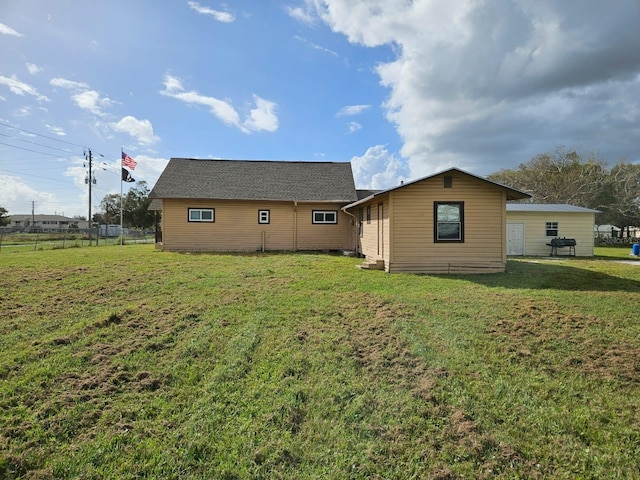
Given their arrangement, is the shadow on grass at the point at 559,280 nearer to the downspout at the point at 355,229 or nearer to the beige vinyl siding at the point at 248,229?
the downspout at the point at 355,229

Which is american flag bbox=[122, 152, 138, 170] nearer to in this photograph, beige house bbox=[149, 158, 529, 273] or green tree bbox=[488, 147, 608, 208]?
beige house bbox=[149, 158, 529, 273]

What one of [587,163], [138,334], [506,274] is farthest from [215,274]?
[587,163]

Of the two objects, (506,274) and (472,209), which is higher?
(472,209)

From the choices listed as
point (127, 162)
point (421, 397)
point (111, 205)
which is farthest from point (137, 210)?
point (421, 397)

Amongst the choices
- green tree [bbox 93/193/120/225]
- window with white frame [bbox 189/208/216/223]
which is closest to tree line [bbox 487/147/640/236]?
window with white frame [bbox 189/208/216/223]

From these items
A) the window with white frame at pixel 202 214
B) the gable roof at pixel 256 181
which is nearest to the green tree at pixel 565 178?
the gable roof at pixel 256 181

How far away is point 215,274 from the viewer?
9836 millimetres

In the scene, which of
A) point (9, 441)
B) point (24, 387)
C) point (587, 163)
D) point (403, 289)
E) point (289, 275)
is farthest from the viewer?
point (587, 163)

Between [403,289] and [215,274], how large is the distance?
5.05 meters

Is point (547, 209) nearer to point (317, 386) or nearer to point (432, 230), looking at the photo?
point (432, 230)

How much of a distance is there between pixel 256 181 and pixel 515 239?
45.4ft

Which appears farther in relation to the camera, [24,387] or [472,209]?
[472,209]

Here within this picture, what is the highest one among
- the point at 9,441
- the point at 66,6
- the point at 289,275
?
the point at 66,6

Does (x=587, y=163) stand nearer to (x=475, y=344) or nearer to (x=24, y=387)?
(x=475, y=344)
